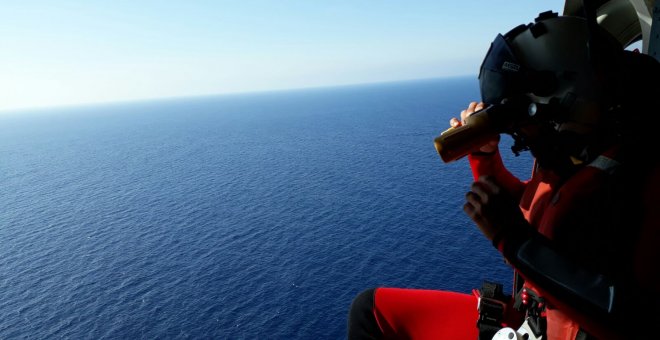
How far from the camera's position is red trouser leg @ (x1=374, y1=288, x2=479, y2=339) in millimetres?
6148

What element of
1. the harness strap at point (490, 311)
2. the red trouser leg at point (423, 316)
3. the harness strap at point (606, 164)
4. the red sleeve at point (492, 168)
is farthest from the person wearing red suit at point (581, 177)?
the red trouser leg at point (423, 316)

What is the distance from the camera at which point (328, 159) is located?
129 m

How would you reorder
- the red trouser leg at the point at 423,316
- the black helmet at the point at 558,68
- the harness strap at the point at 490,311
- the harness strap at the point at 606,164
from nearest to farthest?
the harness strap at the point at 606,164 → the black helmet at the point at 558,68 → the harness strap at the point at 490,311 → the red trouser leg at the point at 423,316

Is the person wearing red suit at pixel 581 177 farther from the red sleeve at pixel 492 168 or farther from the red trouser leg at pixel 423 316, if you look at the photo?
the red trouser leg at pixel 423 316

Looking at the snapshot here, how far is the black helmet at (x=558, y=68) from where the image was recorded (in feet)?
11.4

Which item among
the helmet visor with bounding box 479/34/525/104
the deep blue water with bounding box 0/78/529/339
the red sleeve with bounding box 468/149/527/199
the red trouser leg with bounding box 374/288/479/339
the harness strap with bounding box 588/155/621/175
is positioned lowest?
the deep blue water with bounding box 0/78/529/339

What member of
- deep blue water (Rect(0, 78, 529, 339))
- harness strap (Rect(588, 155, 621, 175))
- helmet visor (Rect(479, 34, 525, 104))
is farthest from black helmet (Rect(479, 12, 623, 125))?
deep blue water (Rect(0, 78, 529, 339))

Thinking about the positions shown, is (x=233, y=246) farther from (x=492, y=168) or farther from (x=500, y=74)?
(x=500, y=74)

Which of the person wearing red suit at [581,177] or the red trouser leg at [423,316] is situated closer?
the person wearing red suit at [581,177]

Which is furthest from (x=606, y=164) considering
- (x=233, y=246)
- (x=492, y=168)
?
(x=233, y=246)

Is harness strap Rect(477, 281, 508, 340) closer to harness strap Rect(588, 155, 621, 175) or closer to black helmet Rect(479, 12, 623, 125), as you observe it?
harness strap Rect(588, 155, 621, 175)

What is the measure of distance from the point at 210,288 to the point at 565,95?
66172 millimetres

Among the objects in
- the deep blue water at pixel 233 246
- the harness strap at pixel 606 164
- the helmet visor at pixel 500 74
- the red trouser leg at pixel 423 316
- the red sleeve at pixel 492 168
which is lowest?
the deep blue water at pixel 233 246

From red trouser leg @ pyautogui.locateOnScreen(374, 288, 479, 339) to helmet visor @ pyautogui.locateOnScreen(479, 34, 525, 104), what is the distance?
11.6 feet
